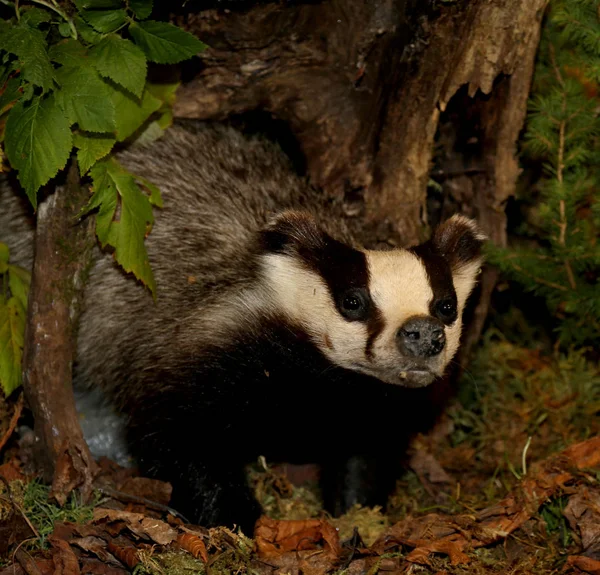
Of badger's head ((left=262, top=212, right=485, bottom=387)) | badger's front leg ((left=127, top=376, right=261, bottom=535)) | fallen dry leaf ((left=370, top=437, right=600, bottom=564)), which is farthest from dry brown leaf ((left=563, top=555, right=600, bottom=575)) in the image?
badger's front leg ((left=127, top=376, right=261, bottom=535))

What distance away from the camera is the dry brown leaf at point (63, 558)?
11.8ft

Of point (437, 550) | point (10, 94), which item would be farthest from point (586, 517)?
point (10, 94)

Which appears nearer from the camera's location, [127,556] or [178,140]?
[127,556]

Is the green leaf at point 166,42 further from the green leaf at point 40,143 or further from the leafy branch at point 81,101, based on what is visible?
the green leaf at point 40,143

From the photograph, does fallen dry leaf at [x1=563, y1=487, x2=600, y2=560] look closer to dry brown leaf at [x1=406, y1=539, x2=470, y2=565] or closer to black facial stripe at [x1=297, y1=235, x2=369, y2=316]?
dry brown leaf at [x1=406, y1=539, x2=470, y2=565]

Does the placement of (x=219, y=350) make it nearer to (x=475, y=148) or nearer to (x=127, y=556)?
(x=127, y=556)

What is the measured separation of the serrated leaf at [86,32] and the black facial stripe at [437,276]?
1709mm

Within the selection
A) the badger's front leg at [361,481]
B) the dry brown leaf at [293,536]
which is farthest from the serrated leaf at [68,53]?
the badger's front leg at [361,481]

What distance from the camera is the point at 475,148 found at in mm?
5062

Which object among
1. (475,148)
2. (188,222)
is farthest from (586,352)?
(188,222)

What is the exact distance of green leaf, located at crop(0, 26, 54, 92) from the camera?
3582mm

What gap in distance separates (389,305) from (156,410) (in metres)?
1.33

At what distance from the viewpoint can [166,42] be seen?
3.87 metres

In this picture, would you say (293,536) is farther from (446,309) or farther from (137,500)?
(446,309)
